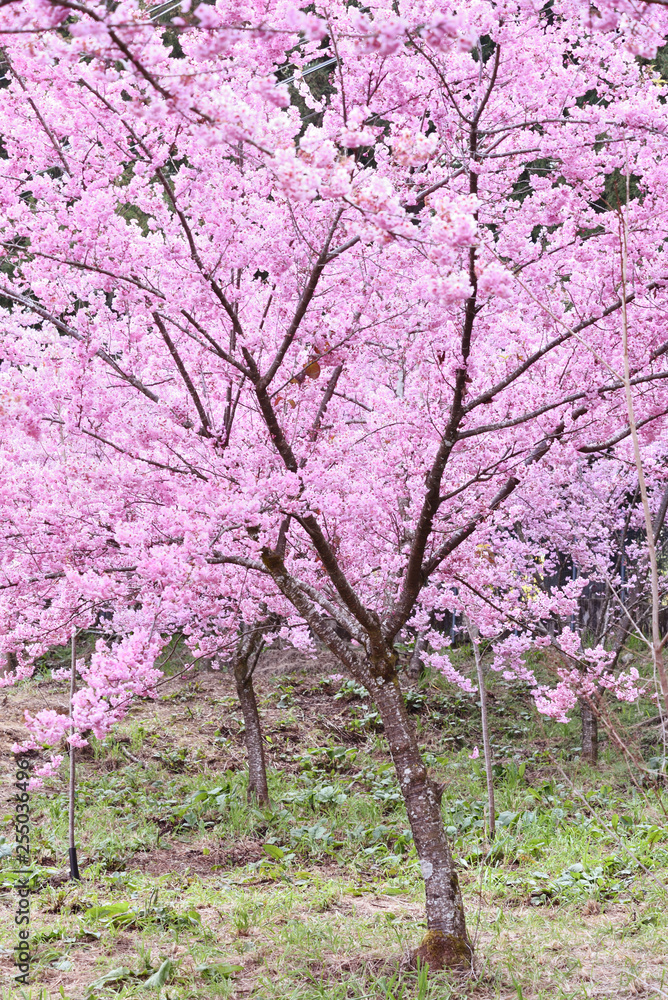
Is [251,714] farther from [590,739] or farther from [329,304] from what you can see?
[329,304]

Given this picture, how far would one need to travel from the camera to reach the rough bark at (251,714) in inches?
295

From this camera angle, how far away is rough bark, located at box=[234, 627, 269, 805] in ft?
24.6

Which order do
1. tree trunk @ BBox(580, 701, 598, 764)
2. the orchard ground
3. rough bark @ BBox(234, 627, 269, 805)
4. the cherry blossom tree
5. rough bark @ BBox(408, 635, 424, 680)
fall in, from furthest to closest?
rough bark @ BBox(408, 635, 424, 680)
tree trunk @ BBox(580, 701, 598, 764)
rough bark @ BBox(234, 627, 269, 805)
the orchard ground
the cherry blossom tree

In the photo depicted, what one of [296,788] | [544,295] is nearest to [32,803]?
[296,788]

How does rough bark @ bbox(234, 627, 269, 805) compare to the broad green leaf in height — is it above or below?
above

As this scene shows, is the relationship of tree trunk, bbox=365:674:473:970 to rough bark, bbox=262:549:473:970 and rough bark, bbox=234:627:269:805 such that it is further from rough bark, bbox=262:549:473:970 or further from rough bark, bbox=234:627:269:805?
rough bark, bbox=234:627:269:805

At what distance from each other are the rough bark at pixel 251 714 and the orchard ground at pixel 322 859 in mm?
215

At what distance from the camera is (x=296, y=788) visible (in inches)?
329

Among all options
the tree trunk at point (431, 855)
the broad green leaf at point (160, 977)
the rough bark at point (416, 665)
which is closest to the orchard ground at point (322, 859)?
the broad green leaf at point (160, 977)

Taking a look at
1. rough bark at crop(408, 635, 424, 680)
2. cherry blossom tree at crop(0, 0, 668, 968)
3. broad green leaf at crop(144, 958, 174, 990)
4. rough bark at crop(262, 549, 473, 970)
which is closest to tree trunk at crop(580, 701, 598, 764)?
rough bark at crop(408, 635, 424, 680)

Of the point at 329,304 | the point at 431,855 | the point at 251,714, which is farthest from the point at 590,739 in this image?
the point at 329,304

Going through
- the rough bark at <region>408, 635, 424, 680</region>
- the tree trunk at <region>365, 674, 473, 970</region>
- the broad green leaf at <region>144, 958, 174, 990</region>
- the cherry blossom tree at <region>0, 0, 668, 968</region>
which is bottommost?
the broad green leaf at <region>144, 958, 174, 990</region>

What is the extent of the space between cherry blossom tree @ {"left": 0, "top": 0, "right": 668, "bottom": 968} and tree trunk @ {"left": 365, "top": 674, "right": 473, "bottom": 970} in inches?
0.5

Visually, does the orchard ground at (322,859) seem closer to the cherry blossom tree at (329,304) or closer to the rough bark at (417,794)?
the rough bark at (417,794)
